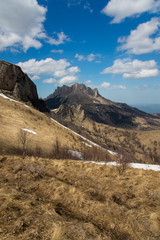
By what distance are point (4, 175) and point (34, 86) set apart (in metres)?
94.6

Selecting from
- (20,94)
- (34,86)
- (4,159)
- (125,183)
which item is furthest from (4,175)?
(34,86)

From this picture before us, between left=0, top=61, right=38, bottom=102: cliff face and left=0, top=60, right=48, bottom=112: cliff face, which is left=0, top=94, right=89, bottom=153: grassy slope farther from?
left=0, top=61, right=38, bottom=102: cliff face

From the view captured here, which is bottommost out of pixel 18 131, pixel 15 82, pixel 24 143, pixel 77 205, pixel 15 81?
pixel 18 131

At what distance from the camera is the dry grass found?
412 centimetres

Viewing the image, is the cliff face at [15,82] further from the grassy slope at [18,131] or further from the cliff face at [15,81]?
the grassy slope at [18,131]

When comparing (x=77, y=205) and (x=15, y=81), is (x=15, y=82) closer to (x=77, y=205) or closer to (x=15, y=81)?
(x=15, y=81)

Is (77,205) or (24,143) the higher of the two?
(24,143)

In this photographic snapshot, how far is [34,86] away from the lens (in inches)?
3708

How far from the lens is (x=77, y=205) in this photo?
19.8 feet

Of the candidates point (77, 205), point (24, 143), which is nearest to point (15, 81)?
point (24, 143)

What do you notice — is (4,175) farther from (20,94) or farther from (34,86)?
(34,86)

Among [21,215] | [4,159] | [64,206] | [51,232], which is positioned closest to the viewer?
[51,232]

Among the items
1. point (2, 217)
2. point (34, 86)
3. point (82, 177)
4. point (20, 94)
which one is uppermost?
point (34, 86)

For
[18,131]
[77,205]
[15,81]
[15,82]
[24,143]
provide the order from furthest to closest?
[15,81], [15,82], [18,131], [24,143], [77,205]
